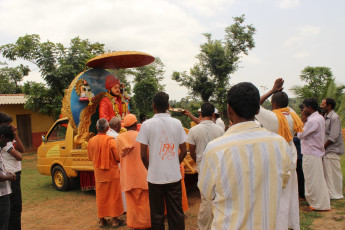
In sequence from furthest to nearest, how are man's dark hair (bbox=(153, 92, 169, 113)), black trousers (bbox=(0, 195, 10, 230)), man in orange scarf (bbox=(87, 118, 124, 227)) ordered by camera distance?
man in orange scarf (bbox=(87, 118, 124, 227))
man's dark hair (bbox=(153, 92, 169, 113))
black trousers (bbox=(0, 195, 10, 230))

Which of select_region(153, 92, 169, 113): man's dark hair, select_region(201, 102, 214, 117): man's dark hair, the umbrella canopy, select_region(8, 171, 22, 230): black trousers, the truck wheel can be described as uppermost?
the umbrella canopy

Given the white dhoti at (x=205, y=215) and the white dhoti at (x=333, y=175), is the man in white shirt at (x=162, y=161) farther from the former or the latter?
the white dhoti at (x=333, y=175)

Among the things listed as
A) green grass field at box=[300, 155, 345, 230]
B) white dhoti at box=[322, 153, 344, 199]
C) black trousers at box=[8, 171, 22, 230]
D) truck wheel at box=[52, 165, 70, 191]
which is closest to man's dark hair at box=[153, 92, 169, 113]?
black trousers at box=[8, 171, 22, 230]

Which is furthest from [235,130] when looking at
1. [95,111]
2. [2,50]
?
[2,50]

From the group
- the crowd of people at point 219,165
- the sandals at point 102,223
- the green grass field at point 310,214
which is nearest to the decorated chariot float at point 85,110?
the sandals at point 102,223

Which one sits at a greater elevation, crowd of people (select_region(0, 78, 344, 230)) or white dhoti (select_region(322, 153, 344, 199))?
crowd of people (select_region(0, 78, 344, 230))

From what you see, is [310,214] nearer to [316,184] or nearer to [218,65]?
[316,184]

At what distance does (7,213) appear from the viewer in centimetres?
332

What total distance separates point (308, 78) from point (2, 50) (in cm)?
2252

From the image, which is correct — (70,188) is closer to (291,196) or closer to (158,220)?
(158,220)

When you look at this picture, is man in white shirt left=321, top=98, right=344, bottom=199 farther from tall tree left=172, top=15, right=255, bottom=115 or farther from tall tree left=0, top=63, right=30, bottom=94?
tall tree left=0, top=63, right=30, bottom=94

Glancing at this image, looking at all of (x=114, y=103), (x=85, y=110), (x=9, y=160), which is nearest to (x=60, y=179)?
(x=85, y=110)

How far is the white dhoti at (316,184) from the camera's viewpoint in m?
4.98

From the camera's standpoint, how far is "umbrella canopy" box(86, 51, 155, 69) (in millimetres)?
6301
